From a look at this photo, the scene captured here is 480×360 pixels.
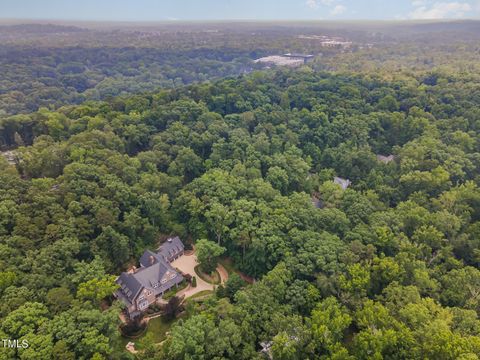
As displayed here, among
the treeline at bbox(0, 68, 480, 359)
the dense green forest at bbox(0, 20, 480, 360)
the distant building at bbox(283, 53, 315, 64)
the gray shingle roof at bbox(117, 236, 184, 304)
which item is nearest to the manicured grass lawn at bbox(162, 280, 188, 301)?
the gray shingle roof at bbox(117, 236, 184, 304)

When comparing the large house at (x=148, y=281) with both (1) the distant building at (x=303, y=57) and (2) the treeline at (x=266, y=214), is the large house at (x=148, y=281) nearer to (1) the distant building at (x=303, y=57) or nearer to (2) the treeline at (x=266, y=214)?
(2) the treeline at (x=266, y=214)

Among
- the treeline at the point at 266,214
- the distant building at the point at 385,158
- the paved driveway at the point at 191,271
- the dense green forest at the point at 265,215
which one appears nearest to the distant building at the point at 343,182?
the dense green forest at the point at 265,215

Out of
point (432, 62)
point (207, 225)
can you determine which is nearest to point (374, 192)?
point (207, 225)

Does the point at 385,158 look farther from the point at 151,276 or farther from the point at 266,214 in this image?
the point at 151,276

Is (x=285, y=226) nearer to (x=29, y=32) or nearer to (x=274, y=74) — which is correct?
(x=274, y=74)

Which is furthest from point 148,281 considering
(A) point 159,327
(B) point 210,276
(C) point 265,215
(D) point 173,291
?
(C) point 265,215

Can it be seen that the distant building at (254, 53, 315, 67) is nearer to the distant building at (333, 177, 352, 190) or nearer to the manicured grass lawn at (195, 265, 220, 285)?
the distant building at (333, 177, 352, 190)

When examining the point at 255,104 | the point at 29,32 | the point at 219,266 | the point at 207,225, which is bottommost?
the point at 219,266
